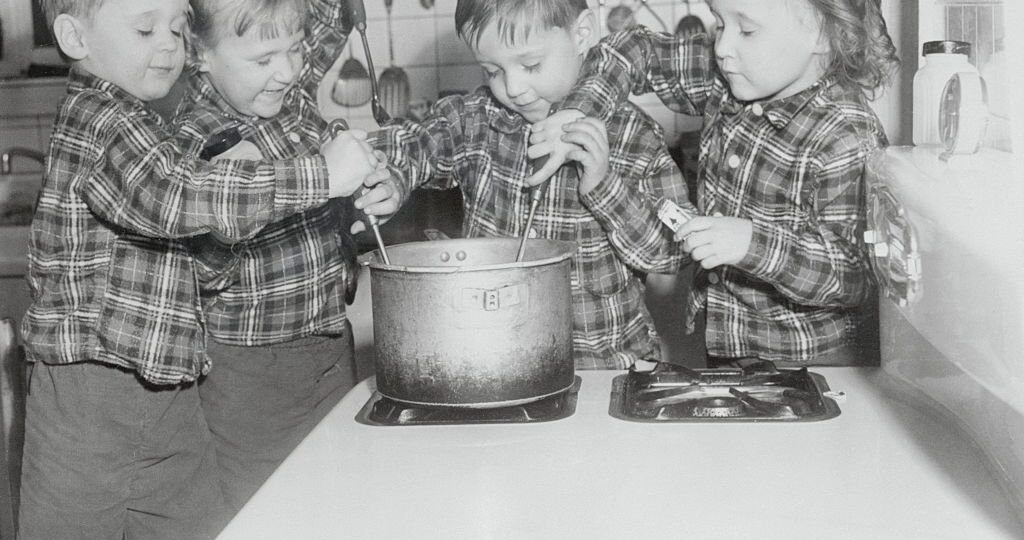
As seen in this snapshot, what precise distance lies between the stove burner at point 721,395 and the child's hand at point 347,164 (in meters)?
0.38

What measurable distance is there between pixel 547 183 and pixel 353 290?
1.33ft

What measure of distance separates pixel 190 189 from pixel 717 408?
63 cm

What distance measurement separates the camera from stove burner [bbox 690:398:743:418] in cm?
102

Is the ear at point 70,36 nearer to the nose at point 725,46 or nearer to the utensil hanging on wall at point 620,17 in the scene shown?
the nose at point 725,46

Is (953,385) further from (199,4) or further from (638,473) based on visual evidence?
(199,4)

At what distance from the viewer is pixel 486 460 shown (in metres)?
0.93

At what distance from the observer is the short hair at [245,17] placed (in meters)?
1.46

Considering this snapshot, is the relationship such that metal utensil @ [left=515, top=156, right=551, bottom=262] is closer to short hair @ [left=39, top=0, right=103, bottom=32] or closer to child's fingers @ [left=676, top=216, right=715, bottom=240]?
child's fingers @ [left=676, top=216, right=715, bottom=240]

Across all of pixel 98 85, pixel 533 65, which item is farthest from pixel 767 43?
pixel 98 85

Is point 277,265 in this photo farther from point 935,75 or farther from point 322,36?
point 935,75

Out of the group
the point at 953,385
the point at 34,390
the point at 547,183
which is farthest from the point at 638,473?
the point at 34,390

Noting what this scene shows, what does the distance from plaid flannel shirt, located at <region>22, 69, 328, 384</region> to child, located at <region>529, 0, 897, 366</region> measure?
1.57ft

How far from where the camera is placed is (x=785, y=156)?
4.56ft

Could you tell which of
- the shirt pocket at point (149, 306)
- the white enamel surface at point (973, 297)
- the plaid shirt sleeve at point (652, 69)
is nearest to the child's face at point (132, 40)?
the shirt pocket at point (149, 306)
